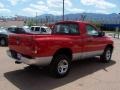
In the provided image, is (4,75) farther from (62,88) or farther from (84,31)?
(84,31)

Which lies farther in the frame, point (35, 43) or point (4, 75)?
point (4, 75)

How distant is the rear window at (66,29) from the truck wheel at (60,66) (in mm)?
1258

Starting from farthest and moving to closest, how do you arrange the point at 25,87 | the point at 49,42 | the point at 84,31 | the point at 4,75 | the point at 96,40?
the point at 96,40, the point at 84,31, the point at 4,75, the point at 49,42, the point at 25,87

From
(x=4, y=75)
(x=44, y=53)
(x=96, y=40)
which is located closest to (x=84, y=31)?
(x=96, y=40)

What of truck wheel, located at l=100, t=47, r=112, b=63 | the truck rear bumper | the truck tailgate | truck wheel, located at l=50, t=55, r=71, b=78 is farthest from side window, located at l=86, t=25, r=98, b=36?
the truck tailgate

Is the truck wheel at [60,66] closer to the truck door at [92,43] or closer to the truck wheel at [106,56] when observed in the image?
the truck door at [92,43]

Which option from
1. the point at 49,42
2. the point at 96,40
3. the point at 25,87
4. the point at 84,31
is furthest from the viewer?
the point at 96,40

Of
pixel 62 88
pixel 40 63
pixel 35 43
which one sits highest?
pixel 35 43

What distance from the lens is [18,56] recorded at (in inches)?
306

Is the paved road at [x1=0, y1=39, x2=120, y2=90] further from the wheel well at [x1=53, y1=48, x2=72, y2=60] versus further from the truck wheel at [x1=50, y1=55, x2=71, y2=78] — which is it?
the wheel well at [x1=53, y1=48, x2=72, y2=60]

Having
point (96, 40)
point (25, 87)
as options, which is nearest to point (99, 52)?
point (96, 40)

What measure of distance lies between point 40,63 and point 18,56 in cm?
91

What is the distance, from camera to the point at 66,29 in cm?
927

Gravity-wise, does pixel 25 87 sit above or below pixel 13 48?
below
